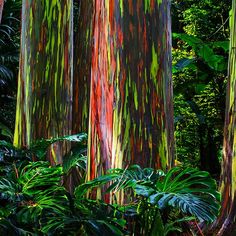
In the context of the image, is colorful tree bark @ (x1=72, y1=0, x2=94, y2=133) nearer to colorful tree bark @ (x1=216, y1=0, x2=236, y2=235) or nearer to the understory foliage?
colorful tree bark @ (x1=216, y1=0, x2=236, y2=235)

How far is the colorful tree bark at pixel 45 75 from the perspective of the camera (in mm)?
4445

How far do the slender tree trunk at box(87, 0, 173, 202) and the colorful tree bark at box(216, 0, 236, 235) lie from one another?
0.43 m

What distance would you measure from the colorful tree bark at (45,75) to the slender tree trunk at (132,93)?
1.22 m

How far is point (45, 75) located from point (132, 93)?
1.59 meters

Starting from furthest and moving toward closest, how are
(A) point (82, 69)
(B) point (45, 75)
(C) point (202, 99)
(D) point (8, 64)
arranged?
(C) point (202, 99), (D) point (8, 64), (A) point (82, 69), (B) point (45, 75)

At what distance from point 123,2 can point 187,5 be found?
25.9 feet

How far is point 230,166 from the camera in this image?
2.98 metres

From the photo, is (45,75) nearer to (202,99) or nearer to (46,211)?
(46,211)

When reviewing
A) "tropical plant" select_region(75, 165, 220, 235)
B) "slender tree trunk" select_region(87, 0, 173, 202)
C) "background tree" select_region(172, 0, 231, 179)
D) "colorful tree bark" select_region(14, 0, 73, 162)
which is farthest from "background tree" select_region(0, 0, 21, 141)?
"tropical plant" select_region(75, 165, 220, 235)

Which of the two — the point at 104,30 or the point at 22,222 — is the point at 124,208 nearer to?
the point at 22,222

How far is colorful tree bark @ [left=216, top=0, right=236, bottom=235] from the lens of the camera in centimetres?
288

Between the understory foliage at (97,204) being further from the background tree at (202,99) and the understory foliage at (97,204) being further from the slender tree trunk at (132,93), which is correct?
the background tree at (202,99)

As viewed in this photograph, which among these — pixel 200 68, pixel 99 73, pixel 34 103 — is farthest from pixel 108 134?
pixel 200 68

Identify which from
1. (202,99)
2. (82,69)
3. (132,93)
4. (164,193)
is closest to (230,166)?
(132,93)
